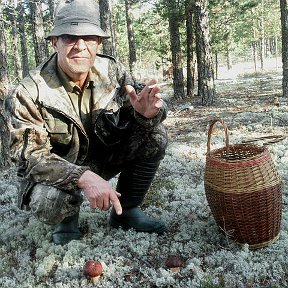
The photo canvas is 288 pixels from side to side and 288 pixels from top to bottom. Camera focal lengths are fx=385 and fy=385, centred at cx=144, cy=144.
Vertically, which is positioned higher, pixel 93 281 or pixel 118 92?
pixel 118 92

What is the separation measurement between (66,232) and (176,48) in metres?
13.7

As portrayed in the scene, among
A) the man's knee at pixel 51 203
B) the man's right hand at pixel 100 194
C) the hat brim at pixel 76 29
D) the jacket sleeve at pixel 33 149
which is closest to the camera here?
the man's right hand at pixel 100 194

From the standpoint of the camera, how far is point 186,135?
9266 millimetres

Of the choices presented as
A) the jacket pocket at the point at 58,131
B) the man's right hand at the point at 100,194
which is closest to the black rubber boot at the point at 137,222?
the jacket pocket at the point at 58,131

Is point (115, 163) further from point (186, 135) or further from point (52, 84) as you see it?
point (186, 135)

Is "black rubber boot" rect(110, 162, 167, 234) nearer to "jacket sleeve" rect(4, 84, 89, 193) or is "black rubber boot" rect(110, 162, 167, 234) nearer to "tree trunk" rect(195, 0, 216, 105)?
"jacket sleeve" rect(4, 84, 89, 193)

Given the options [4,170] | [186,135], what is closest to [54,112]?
[4,170]

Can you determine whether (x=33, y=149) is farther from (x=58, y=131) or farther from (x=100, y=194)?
(x=100, y=194)

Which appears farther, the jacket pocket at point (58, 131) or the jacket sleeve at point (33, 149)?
the jacket pocket at point (58, 131)

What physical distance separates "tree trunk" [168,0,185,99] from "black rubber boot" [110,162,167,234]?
12.7 metres

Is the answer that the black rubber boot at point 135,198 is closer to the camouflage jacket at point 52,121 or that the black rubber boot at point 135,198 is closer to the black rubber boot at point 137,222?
the black rubber boot at point 137,222

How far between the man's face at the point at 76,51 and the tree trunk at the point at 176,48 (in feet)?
42.8

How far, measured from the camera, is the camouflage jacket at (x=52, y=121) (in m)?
2.92

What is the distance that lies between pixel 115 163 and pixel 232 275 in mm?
1561
